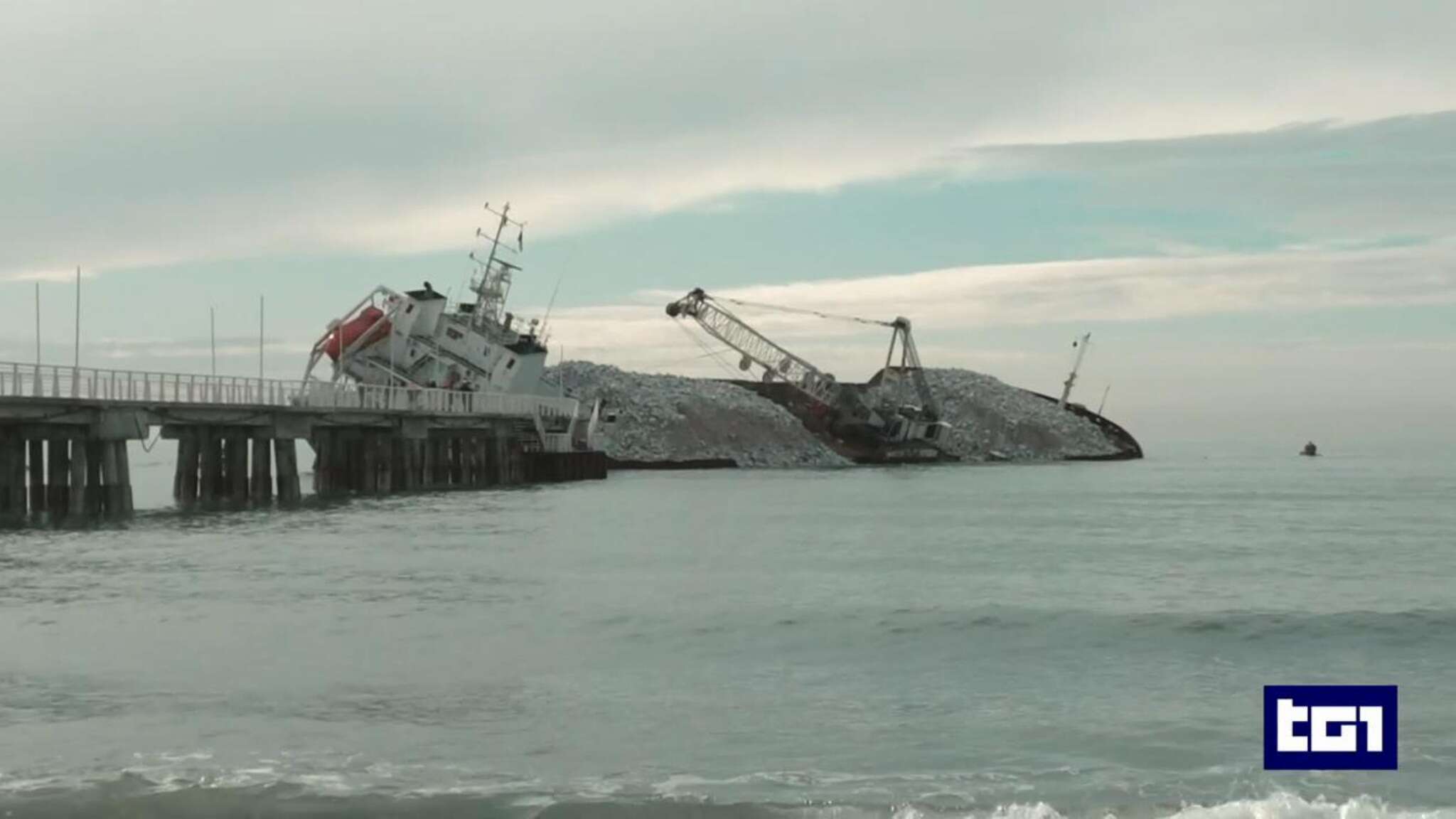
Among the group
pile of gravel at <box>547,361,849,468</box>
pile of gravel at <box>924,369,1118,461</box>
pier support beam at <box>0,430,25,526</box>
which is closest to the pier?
pier support beam at <box>0,430,25,526</box>

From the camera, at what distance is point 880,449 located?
106375 millimetres

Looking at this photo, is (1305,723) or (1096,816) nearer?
(1096,816)

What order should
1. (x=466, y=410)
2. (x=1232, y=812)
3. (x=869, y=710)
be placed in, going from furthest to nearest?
(x=466, y=410), (x=869, y=710), (x=1232, y=812)

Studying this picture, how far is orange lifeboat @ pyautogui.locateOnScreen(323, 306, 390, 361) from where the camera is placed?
226ft

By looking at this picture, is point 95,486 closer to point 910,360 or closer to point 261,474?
point 261,474

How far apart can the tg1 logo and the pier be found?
28.8 metres

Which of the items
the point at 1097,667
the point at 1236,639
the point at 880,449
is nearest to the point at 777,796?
the point at 1097,667

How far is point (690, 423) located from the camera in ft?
332

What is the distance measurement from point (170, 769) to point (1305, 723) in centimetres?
957

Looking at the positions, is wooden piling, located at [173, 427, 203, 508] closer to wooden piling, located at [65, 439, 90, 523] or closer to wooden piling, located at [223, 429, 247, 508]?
wooden piling, located at [223, 429, 247, 508]

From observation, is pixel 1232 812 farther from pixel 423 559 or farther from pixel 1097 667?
pixel 423 559

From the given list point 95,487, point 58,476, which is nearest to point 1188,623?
point 58,476

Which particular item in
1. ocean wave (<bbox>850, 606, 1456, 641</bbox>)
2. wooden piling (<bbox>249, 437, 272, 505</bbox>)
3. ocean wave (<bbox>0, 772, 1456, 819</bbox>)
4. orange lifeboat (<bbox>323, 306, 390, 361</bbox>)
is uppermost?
orange lifeboat (<bbox>323, 306, 390, 361</bbox>)

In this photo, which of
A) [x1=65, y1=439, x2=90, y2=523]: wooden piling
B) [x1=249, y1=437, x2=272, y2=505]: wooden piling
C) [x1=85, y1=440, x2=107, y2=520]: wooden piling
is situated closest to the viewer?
[x1=65, y1=439, x2=90, y2=523]: wooden piling
